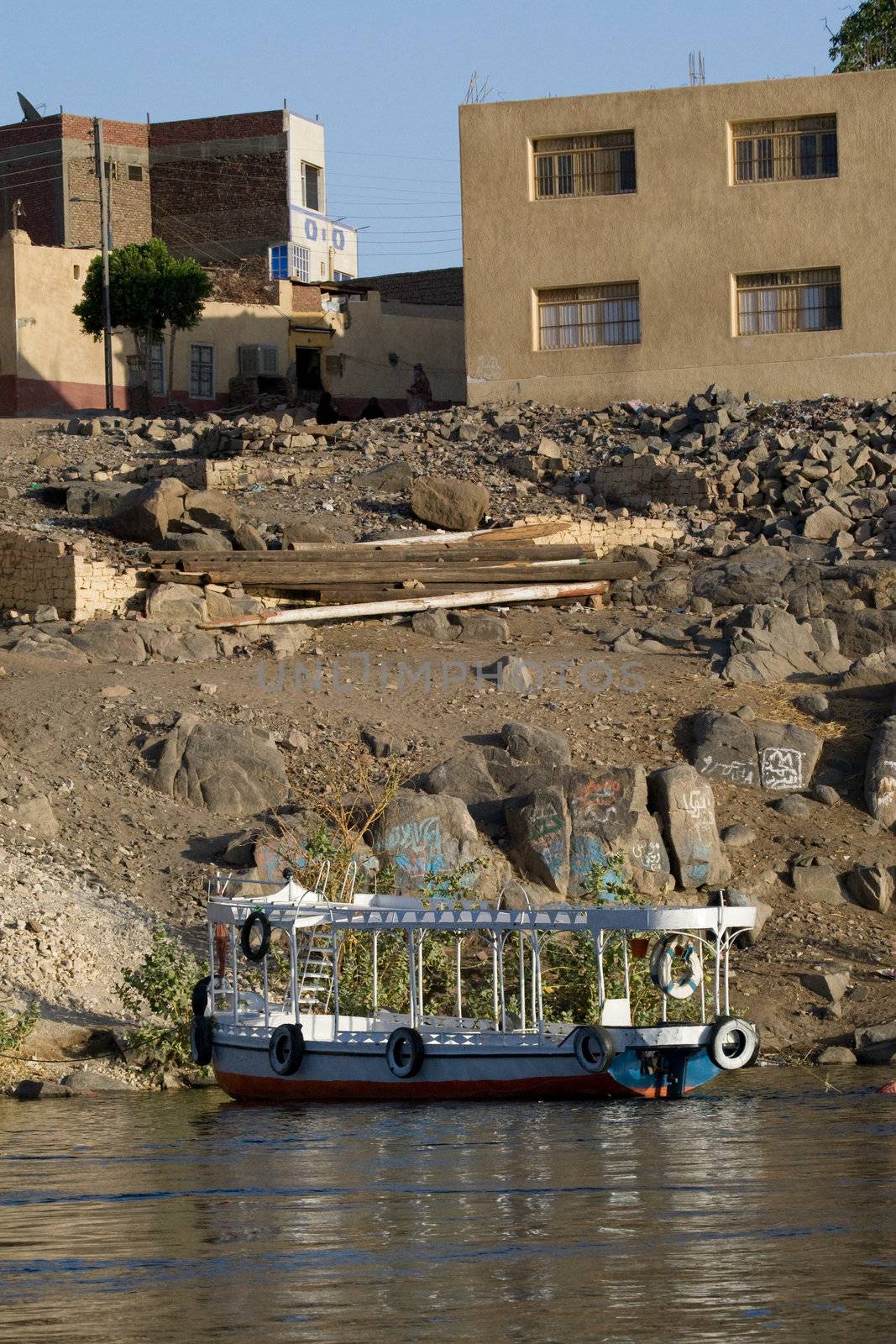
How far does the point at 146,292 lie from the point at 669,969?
3196cm

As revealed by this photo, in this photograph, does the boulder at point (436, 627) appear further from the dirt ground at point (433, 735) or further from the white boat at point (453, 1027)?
the white boat at point (453, 1027)

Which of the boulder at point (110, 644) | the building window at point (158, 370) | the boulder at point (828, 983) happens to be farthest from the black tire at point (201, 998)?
the building window at point (158, 370)

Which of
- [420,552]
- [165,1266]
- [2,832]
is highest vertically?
[420,552]

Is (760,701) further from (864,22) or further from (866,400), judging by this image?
(864,22)

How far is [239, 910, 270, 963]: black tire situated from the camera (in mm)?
16219

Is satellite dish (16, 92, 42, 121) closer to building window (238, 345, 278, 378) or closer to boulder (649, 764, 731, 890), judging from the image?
building window (238, 345, 278, 378)

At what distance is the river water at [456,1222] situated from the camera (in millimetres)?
8498

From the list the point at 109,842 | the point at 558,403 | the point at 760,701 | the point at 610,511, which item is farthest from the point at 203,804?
the point at 558,403

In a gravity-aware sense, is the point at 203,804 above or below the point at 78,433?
below

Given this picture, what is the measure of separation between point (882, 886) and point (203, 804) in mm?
7288

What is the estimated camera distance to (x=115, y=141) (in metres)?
Result: 55.4

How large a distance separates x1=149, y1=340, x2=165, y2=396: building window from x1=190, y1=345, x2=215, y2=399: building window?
73 centimetres

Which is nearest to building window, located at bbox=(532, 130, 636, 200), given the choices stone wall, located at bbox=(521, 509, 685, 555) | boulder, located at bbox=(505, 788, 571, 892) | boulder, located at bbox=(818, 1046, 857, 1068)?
stone wall, located at bbox=(521, 509, 685, 555)

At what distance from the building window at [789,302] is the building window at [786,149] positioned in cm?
169
